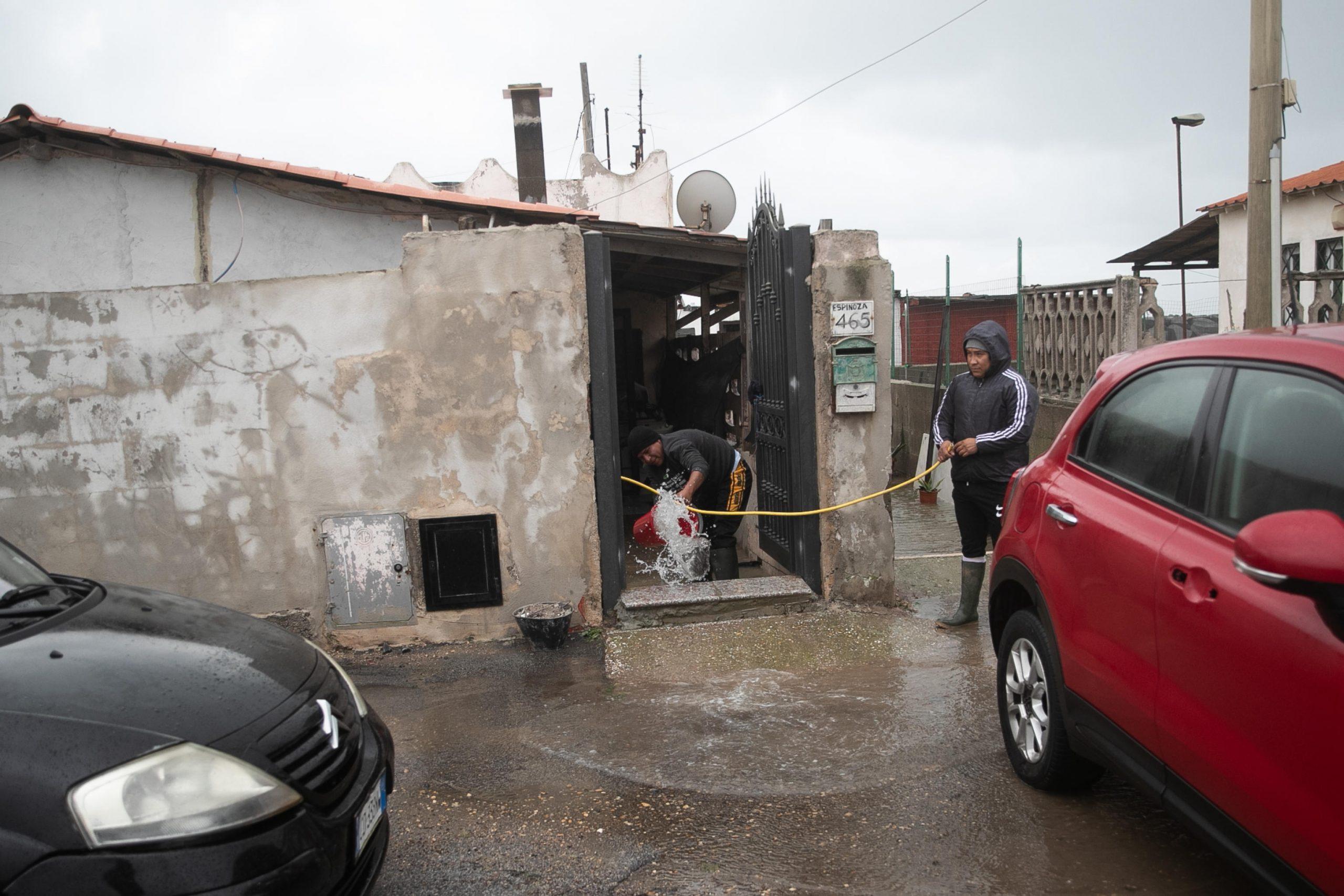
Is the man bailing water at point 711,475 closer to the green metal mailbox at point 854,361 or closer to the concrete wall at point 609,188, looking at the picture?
the green metal mailbox at point 854,361

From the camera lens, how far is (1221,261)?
1630 centimetres

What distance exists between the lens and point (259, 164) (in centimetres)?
742

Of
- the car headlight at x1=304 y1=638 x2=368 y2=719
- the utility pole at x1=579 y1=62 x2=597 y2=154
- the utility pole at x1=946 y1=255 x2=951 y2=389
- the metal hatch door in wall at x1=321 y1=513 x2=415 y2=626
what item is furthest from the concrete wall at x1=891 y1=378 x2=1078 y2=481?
the utility pole at x1=579 y1=62 x2=597 y2=154

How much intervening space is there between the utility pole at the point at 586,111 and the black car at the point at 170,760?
1259 inches

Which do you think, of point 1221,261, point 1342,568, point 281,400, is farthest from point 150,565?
point 1221,261

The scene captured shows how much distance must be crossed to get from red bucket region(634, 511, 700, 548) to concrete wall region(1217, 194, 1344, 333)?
872 centimetres

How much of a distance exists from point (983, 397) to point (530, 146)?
38.1 feet

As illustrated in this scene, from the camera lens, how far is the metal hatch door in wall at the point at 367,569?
584 cm

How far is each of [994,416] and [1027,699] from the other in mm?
2292

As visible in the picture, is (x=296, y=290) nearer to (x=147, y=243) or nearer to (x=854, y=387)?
(x=147, y=243)

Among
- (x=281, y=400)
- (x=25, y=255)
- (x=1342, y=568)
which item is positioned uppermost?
(x=25, y=255)

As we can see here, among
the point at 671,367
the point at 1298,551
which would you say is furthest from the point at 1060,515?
the point at 671,367

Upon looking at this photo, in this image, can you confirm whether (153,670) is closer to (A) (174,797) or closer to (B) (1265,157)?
(A) (174,797)

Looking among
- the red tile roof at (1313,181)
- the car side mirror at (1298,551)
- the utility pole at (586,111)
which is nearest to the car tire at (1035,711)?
the car side mirror at (1298,551)
